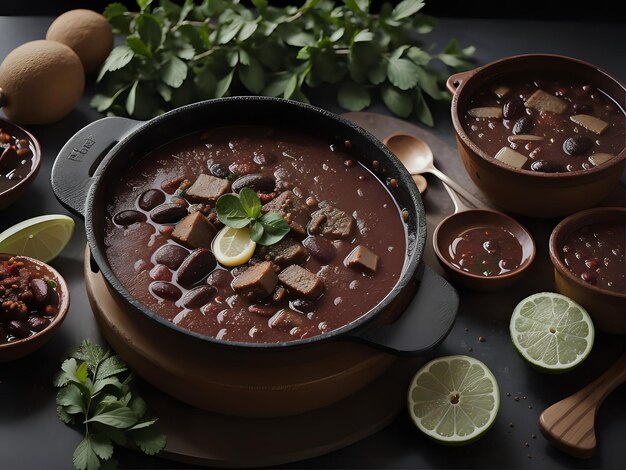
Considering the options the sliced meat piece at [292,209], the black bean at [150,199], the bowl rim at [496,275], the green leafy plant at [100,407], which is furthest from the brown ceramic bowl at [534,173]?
the green leafy plant at [100,407]

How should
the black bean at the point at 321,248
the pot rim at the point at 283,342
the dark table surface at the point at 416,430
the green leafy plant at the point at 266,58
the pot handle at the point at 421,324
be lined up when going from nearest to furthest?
1. the pot rim at the point at 283,342
2. the pot handle at the point at 421,324
3. the dark table surface at the point at 416,430
4. the black bean at the point at 321,248
5. the green leafy plant at the point at 266,58

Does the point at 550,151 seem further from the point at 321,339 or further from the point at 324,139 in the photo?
the point at 321,339

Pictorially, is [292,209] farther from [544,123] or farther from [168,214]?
[544,123]

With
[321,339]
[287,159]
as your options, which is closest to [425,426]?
[321,339]

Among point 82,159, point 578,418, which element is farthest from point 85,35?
point 578,418

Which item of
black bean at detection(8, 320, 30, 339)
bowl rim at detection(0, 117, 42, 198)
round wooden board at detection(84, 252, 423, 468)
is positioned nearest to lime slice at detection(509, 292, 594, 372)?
round wooden board at detection(84, 252, 423, 468)

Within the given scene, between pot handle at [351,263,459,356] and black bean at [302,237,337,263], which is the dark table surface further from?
black bean at [302,237,337,263]

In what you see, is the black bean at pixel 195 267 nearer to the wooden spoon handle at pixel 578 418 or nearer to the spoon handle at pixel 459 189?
the spoon handle at pixel 459 189
